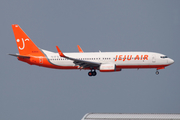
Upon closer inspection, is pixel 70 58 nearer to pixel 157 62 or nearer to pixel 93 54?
pixel 93 54

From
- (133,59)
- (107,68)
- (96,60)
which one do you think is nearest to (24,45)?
(96,60)

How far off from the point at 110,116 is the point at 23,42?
114 feet

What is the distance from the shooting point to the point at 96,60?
2958 inches

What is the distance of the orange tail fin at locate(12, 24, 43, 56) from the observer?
8038 cm


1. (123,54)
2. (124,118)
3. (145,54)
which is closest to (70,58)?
(123,54)

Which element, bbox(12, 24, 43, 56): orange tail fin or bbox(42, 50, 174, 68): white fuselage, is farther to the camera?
bbox(12, 24, 43, 56): orange tail fin

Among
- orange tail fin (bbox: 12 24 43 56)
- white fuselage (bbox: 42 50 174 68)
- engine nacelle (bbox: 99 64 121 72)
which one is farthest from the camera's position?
orange tail fin (bbox: 12 24 43 56)

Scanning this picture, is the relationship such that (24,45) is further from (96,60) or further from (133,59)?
(133,59)

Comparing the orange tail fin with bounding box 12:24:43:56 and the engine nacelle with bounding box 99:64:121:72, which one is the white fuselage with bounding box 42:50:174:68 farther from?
the orange tail fin with bounding box 12:24:43:56

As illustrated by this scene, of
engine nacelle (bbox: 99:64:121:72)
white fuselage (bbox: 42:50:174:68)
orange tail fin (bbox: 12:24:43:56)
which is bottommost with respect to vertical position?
engine nacelle (bbox: 99:64:121:72)

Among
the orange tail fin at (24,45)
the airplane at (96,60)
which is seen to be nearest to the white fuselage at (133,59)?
the airplane at (96,60)

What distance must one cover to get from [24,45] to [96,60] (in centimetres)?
1874

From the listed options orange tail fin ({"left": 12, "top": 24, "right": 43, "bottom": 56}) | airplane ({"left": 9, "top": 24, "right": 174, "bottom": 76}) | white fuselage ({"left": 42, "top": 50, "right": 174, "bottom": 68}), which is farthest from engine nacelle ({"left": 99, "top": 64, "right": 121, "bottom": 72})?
orange tail fin ({"left": 12, "top": 24, "right": 43, "bottom": 56})

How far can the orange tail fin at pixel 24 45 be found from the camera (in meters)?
80.4
